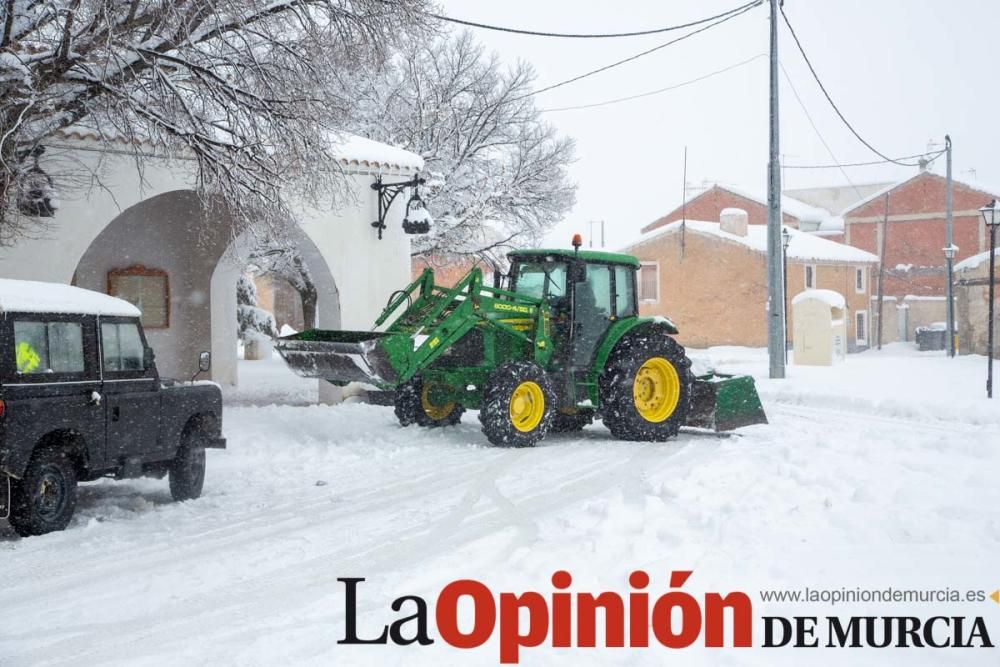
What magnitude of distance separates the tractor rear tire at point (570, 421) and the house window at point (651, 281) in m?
30.2

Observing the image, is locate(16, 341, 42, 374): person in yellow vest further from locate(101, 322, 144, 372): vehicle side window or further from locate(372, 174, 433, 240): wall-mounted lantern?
locate(372, 174, 433, 240): wall-mounted lantern

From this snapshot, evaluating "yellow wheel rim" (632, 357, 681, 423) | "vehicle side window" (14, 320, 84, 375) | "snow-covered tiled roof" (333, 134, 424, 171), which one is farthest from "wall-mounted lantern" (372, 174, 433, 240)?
"vehicle side window" (14, 320, 84, 375)

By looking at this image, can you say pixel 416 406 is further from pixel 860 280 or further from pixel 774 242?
pixel 860 280

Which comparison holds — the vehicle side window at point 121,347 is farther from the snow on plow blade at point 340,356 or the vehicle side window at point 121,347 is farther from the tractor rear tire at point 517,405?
the tractor rear tire at point 517,405

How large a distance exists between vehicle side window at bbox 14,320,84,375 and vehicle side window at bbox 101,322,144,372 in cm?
25

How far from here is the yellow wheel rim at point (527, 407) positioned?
36.5 ft

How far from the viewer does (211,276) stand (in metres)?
18.4

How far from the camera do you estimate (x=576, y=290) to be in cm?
1173

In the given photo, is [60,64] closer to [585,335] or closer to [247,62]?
[247,62]

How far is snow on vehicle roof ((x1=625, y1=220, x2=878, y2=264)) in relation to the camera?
41.1 metres

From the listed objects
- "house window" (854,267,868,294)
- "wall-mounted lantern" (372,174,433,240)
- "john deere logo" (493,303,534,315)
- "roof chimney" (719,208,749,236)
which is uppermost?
"roof chimney" (719,208,749,236)

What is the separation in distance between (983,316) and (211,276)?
2193cm

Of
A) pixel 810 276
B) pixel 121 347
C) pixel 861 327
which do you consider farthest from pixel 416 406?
pixel 861 327

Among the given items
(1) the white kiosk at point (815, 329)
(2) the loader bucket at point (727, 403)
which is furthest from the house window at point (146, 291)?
(1) the white kiosk at point (815, 329)
